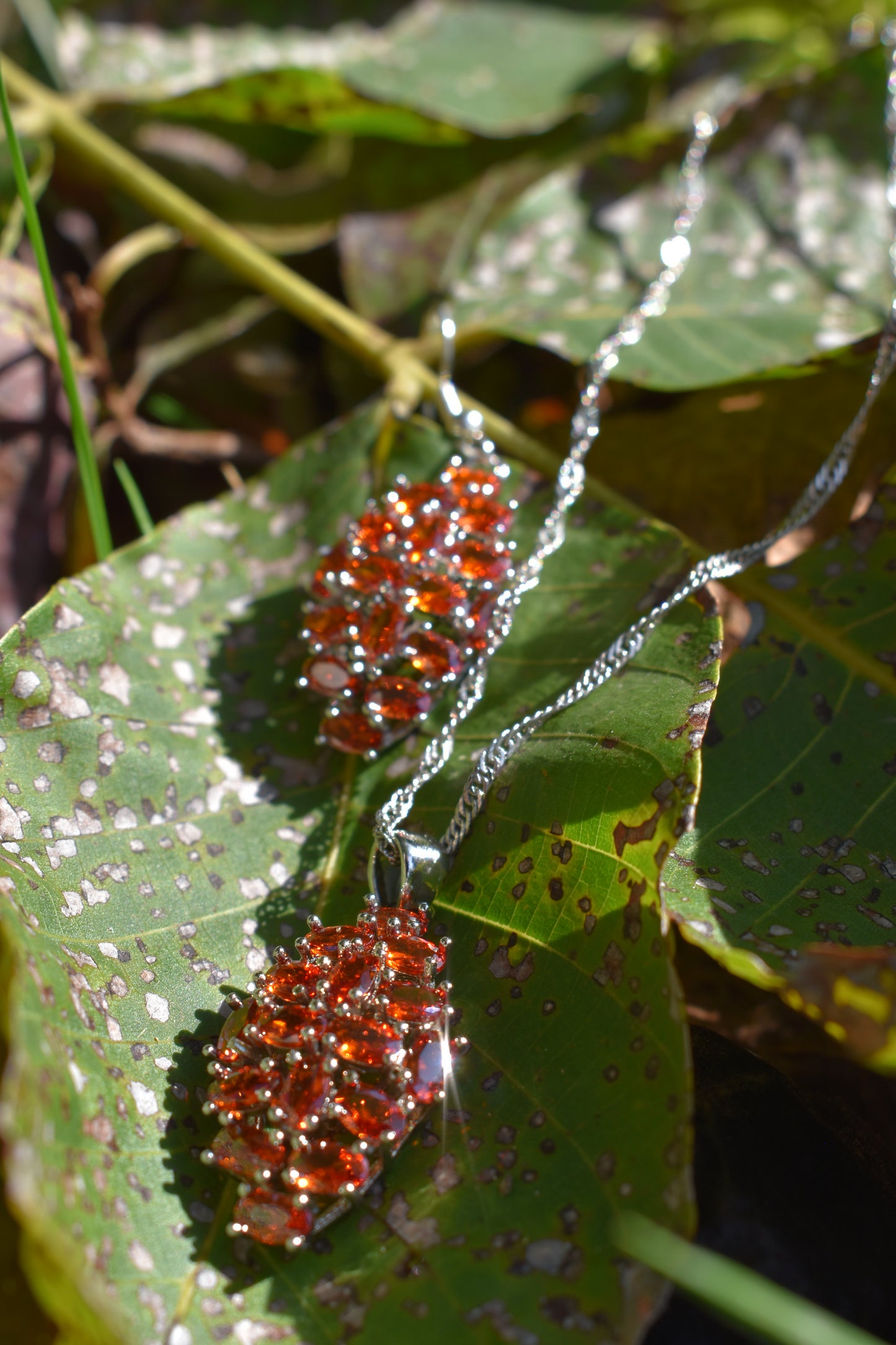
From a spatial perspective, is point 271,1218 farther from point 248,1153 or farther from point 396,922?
point 396,922

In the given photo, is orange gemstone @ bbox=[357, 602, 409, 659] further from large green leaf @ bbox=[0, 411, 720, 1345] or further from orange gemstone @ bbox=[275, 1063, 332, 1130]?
orange gemstone @ bbox=[275, 1063, 332, 1130]

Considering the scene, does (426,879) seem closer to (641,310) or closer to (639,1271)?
(639,1271)

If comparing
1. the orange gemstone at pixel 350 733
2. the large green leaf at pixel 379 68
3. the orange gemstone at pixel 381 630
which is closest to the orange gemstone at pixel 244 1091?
the orange gemstone at pixel 350 733

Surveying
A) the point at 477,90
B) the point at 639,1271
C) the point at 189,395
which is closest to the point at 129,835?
the point at 639,1271

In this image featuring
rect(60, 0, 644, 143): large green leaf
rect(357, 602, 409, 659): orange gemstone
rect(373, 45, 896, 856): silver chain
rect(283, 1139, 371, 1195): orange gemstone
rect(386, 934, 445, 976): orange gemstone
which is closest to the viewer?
rect(283, 1139, 371, 1195): orange gemstone

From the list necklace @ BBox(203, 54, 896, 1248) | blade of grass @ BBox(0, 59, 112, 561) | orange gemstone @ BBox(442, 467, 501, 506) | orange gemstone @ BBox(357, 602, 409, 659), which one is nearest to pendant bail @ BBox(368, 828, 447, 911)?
necklace @ BBox(203, 54, 896, 1248)

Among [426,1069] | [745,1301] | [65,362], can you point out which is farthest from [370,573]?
[745,1301]
